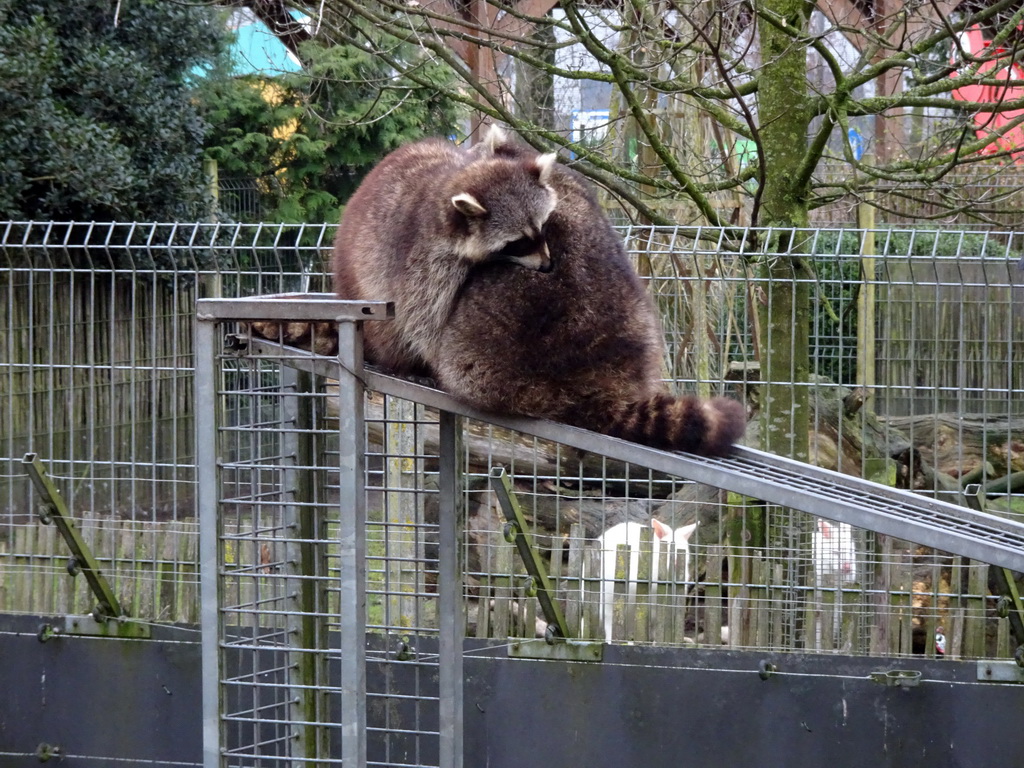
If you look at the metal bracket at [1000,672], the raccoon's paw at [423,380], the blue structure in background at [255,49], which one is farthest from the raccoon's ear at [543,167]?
the blue structure in background at [255,49]

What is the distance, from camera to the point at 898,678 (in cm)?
493

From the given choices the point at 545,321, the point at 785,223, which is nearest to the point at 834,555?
the point at 785,223

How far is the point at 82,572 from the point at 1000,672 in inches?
165

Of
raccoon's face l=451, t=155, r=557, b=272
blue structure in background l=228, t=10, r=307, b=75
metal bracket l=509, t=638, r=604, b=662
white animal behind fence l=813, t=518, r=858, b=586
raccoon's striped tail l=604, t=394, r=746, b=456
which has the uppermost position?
blue structure in background l=228, t=10, r=307, b=75

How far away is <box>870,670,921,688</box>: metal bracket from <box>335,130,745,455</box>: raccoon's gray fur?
2.05m

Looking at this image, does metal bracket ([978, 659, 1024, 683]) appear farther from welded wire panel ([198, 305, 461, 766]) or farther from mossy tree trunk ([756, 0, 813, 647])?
welded wire panel ([198, 305, 461, 766])

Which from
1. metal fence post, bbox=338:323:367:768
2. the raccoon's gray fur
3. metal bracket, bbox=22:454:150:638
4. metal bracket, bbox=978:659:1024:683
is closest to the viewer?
metal fence post, bbox=338:323:367:768

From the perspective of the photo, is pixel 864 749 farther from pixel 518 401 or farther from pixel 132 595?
pixel 132 595

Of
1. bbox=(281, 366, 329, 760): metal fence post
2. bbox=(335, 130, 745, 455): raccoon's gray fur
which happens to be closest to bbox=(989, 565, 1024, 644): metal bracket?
bbox=(335, 130, 745, 455): raccoon's gray fur

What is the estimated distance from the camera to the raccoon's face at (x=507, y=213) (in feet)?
11.2

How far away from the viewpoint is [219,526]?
3.27 meters

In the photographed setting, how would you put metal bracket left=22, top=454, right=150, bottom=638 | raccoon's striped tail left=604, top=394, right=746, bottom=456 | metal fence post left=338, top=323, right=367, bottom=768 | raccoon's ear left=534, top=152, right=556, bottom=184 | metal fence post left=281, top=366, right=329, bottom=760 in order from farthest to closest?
metal bracket left=22, top=454, right=150, bottom=638 < metal fence post left=281, top=366, right=329, bottom=760 < raccoon's ear left=534, top=152, right=556, bottom=184 < raccoon's striped tail left=604, top=394, right=746, bottom=456 < metal fence post left=338, top=323, right=367, bottom=768

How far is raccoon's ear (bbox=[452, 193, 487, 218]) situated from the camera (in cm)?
341

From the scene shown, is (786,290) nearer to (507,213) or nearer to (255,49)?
(507,213)
